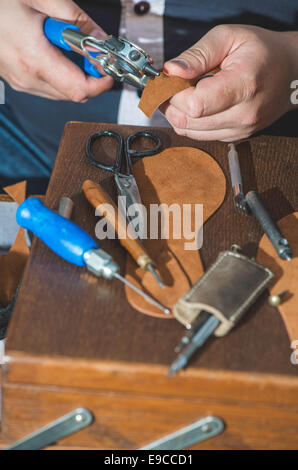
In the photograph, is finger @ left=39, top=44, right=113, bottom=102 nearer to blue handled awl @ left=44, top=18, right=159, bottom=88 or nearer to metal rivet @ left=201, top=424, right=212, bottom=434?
blue handled awl @ left=44, top=18, right=159, bottom=88

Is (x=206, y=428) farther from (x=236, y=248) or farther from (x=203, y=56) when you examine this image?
(x=203, y=56)

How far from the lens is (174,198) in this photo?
53 cm

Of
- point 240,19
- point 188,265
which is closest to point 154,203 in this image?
point 188,265

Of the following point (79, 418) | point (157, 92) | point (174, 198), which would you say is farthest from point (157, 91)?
point (79, 418)

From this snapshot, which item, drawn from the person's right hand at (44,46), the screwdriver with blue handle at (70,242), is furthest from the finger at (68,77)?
the screwdriver with blue handle at (70,242)

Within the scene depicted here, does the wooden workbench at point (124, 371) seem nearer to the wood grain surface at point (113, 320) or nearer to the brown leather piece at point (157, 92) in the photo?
the wood grain surface at point (113, 320)

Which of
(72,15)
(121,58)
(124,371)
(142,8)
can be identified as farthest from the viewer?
(142,8)

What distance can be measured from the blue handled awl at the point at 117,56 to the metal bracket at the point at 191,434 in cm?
33

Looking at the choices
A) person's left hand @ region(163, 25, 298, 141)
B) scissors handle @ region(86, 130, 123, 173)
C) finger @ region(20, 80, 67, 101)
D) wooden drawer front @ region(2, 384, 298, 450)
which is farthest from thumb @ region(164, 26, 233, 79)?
wooden drawer front @ region(2, 384, 298, 450)

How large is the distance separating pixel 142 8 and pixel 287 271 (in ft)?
1.51

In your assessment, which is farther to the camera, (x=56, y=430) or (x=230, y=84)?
(x=230, y=84)

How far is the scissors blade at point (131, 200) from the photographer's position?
1.61 ft

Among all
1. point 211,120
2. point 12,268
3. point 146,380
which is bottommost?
point 12,268

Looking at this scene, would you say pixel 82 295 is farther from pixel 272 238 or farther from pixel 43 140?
pixel 43 140
